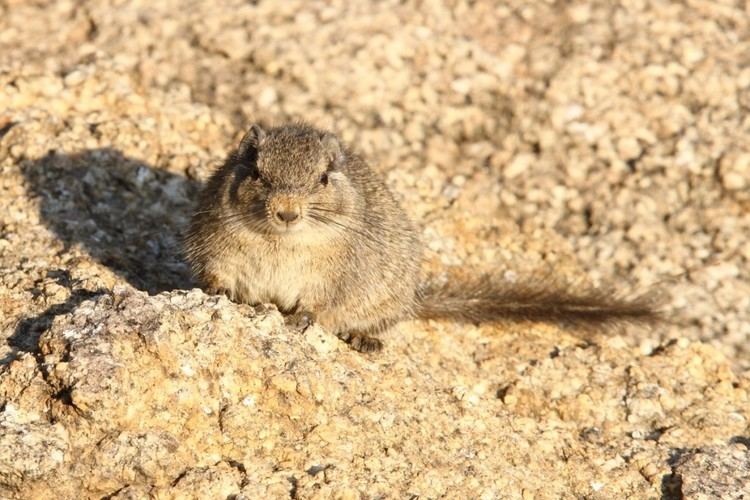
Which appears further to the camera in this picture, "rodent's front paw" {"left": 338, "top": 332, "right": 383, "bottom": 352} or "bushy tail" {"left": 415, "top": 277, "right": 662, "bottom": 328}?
"bushy tail" {"left": 415, "top": 277, "right": 662, "bottom": 328}

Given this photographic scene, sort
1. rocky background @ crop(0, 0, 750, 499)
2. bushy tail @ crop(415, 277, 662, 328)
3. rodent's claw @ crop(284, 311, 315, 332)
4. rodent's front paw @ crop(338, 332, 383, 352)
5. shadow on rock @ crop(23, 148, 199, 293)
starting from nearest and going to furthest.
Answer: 1. rocky background @ crop(0, 0, 750, 499)
2. rodent's claw @ crop(284, 311, 315, 332)
3. rodent's front paw @ crop(338, 332, 383, 352)
4. shadow on rock @ crop(23, 148, 199, 293)
5. bushy tail @ crop(415, 277, 662, 328)

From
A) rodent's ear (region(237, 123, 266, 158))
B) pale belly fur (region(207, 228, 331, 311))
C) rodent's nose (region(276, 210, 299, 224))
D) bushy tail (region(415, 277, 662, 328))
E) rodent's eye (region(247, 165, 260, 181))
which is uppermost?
rodent's ear (region(237, 123, 266, 158))

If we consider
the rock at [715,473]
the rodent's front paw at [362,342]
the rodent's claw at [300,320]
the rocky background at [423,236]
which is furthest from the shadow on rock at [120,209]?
the rock at [715,473]

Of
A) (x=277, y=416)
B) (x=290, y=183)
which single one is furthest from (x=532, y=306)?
(x=277, y=416)

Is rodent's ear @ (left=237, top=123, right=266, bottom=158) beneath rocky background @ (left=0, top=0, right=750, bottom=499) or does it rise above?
above

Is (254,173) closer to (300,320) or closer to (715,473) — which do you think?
(300,320)

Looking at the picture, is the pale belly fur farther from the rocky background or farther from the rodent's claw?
the rocky background

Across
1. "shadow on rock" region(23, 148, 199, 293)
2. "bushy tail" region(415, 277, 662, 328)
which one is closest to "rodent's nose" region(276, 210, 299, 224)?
"shadow on rock" region(23, 148, 199, 293)

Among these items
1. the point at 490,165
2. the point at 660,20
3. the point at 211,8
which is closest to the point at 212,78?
the point at 211,8
